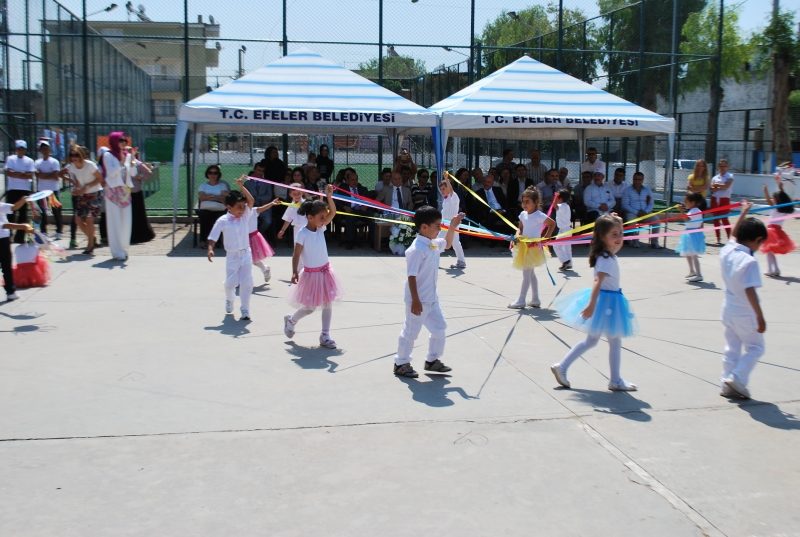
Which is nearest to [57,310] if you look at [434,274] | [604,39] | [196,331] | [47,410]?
[196,331]

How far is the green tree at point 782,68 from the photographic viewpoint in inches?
1043

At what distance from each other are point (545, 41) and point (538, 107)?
20.1 metres

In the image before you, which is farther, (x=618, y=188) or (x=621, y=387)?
(x=618, y=188)

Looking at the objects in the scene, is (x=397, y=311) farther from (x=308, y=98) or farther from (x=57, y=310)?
(x=308, y=98)

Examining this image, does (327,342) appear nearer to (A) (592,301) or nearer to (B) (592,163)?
(A) (592,301)

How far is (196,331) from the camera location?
24.5 ft

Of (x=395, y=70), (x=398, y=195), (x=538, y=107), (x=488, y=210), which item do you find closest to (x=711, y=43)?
(x=395, y=70)

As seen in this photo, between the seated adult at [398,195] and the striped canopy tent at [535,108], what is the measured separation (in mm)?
1028

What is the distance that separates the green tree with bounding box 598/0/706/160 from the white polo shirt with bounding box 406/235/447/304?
14720mm

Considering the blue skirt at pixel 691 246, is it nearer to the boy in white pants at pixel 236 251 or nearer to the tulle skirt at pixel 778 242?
the tulle skirt at pixel 778 242

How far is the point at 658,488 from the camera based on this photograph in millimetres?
4188

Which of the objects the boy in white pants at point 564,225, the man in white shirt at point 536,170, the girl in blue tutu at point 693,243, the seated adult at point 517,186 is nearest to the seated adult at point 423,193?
the seated adult at point 517,186

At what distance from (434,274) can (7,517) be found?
11.2ft

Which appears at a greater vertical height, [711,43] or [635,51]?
[711,43]
